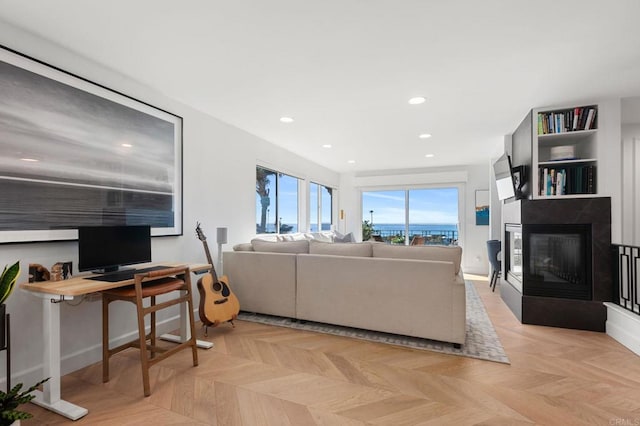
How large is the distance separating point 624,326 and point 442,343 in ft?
5.54

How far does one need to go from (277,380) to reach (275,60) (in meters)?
2.42

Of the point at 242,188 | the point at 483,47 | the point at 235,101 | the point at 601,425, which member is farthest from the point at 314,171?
the point at 601,425

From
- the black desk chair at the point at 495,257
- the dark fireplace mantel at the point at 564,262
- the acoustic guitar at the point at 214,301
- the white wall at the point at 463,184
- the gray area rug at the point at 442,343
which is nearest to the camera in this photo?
the gray area rug at the point at 442,343

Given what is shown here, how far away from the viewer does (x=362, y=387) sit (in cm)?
218

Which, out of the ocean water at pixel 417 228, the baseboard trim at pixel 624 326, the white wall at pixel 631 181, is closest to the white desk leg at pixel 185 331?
the baseboard trim at pixel 624 326

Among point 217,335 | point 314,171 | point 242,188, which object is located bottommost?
point 217,335

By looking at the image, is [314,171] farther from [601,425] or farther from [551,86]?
[601,425]

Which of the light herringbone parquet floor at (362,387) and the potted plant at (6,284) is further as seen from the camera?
the light herringbone parquet floor at (362,387)

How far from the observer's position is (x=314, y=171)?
272 inches

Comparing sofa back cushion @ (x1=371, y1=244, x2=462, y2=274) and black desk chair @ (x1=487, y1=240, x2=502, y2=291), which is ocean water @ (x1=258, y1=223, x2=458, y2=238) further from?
sofa back cushion @ (x1=371, y1=244, x2=462, y2=274)

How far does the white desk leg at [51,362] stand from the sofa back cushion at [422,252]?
2576 millimetres

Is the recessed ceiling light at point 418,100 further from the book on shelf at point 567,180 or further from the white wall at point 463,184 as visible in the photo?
the white wall at point 463,184

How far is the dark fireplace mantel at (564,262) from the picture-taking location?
3262 millimetres

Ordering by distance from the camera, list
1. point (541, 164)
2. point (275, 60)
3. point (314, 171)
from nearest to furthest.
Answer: point (275, 60) → point (541, 164) → point (314, 171)
